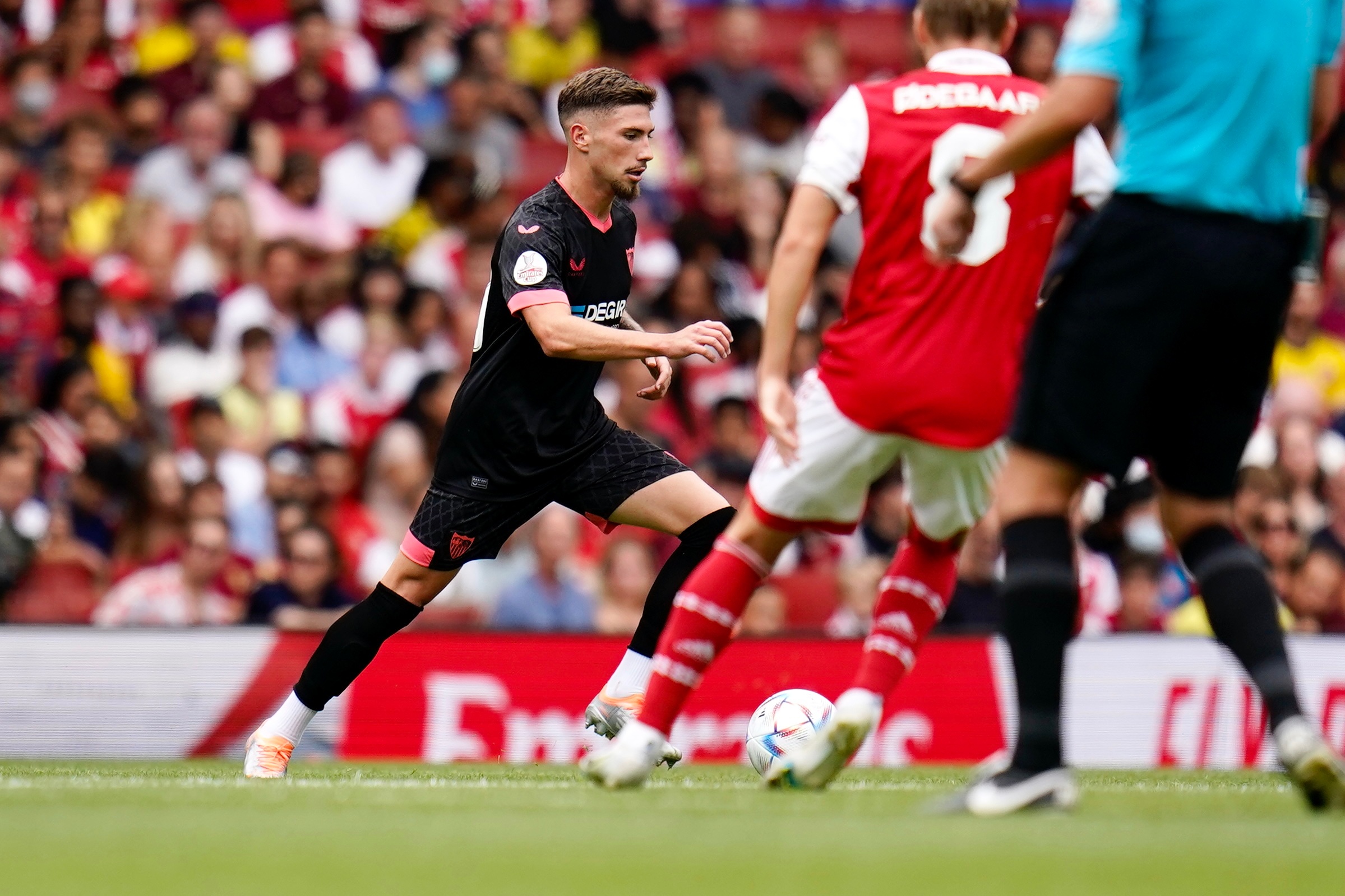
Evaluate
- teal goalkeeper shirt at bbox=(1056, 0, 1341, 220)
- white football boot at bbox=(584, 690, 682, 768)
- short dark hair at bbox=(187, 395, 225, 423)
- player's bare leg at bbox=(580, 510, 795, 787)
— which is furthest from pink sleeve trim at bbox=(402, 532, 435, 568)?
short dark hair at bbox=(187, 395, 225, 423)

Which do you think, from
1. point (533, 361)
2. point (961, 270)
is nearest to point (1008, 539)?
→ point (961, 270)

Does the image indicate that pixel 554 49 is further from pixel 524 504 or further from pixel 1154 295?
pixel 1154 295

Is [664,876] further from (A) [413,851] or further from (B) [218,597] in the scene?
(B) [218,597]

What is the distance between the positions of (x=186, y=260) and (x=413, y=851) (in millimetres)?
8729

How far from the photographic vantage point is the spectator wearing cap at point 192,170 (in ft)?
40.7

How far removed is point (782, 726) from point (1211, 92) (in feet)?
9.34

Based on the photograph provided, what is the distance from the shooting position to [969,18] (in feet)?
16.6

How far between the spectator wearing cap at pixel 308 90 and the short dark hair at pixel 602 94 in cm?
694

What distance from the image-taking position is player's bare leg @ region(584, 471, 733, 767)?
22.0 ft

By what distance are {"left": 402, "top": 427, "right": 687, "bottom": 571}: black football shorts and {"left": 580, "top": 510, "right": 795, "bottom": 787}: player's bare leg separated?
159cm

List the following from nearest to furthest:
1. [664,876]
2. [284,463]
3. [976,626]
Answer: [664,876] → [976,626] → [284,463]

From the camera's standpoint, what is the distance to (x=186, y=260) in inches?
468

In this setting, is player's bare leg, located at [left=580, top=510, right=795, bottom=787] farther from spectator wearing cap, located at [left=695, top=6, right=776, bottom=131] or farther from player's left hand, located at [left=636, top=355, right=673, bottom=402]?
spectator wearing cap, located at [left=695, top=6, right=776, bottom=131]

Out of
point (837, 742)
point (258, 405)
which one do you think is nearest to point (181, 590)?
point (258, 405)
